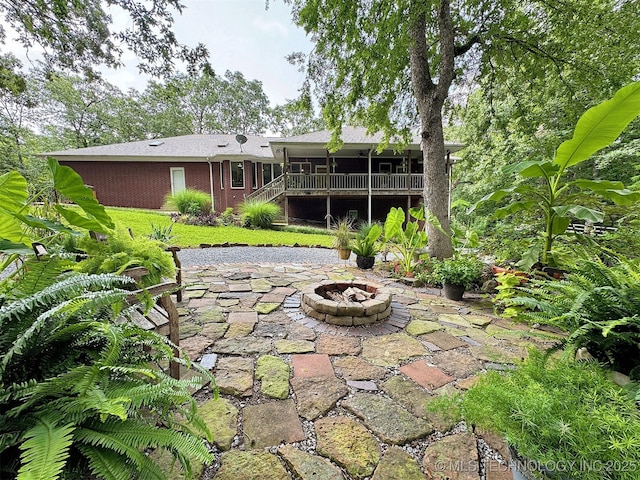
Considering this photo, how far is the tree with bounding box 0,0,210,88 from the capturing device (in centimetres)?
417

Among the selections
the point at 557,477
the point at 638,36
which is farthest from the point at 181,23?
the point at 638,36

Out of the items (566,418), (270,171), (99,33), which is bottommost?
(566,418)

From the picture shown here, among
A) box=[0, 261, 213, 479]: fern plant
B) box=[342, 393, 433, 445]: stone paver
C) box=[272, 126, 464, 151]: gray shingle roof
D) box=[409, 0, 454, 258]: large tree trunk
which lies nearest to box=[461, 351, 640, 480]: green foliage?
box=[342, 393, 433, 445]: stone paver

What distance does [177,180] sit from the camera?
48.1ft

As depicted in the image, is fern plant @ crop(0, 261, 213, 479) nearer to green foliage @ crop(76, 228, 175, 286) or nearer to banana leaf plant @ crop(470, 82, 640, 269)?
green foliage @ crop(76, 228, 175, 286)

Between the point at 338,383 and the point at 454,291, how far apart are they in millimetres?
2425

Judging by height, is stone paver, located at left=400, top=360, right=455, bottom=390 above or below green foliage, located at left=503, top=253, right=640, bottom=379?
below

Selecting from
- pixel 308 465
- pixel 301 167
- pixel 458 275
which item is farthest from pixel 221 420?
pixel 301 167

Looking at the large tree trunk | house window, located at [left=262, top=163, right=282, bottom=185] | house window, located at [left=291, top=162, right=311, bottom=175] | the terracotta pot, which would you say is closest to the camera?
the large tree trunk

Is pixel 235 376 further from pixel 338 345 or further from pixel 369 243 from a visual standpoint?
pixel 369 243

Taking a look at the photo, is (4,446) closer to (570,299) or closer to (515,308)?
(570,299)

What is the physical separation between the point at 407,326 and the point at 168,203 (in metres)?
12.0

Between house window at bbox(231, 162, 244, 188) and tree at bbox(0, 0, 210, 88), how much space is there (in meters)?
9.42

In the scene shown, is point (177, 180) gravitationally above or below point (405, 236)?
above
